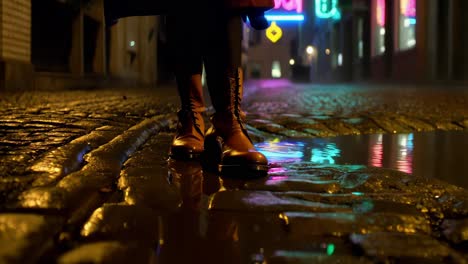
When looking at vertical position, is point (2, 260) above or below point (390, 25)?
below

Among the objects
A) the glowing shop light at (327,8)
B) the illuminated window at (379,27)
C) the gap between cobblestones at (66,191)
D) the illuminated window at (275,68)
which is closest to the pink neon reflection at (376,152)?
the gap between cobblestones at (66,191)

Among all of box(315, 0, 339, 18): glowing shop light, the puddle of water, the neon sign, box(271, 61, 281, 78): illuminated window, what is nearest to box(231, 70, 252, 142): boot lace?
the puddle of water

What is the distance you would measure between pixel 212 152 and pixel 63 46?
10.4m

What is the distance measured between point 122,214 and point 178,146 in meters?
1.21

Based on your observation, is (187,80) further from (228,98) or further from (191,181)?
(191,181)

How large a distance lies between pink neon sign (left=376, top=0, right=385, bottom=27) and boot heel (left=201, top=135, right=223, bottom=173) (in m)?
22.1

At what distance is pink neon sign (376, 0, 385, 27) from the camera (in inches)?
938

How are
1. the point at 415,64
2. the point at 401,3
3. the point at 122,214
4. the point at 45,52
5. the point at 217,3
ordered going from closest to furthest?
1. the point at 122,214
2. the point at 217,3
3. the point at 45,52
4. the point at 415,64
5. the point at 401,3

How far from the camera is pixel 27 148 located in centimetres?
291

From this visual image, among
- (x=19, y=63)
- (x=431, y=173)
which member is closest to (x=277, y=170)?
(x=431, y=173)

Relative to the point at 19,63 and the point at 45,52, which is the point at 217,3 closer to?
the point at 19,63

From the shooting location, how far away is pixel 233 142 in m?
2.74

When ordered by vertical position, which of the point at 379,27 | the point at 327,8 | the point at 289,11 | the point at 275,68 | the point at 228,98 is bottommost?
the point at 228,98

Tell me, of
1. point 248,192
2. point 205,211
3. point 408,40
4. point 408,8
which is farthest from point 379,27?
point 205,211
